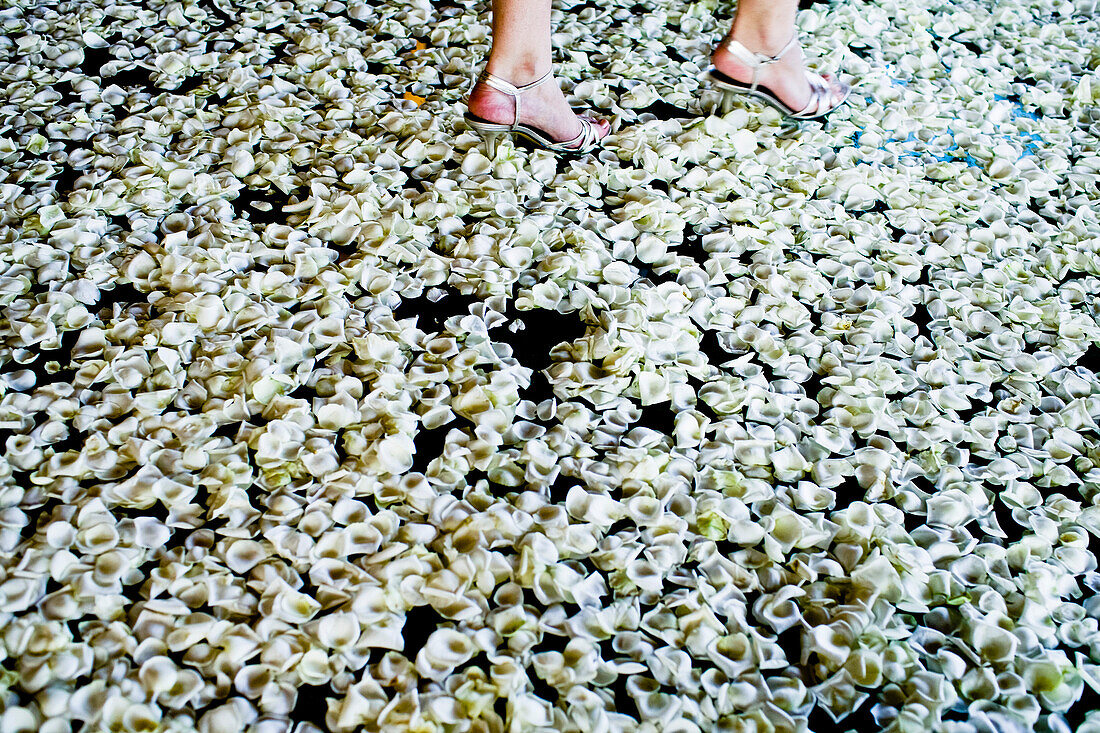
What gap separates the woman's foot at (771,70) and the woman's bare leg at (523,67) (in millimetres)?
398

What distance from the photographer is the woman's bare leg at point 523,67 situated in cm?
152

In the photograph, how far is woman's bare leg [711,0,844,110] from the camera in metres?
1.74

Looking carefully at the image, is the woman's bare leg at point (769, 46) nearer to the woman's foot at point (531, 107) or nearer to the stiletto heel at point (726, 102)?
the stiletto heel at point (726, 102)

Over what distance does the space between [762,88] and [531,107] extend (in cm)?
54

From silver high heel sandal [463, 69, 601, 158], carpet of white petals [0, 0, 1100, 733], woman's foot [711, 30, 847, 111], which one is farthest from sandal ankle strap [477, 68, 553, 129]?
woman's foot [711, 30, 847, 111]

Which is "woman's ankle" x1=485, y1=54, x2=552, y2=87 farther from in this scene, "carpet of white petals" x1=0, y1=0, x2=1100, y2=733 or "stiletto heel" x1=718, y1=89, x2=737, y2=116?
"stiletto heel" x1=718, y1=89, x2=737, y2=116

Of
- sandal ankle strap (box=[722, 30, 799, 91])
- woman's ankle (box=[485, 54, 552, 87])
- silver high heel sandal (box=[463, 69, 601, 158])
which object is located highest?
sandal ankle strap (box=[722, 30, 799, 91])

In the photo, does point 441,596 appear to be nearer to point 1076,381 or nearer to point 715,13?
point 1076,381

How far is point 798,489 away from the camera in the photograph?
114 centimetres

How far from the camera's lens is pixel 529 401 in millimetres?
1241

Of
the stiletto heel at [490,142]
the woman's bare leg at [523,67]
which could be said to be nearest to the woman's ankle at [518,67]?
the woman's bare leg at [523,67]

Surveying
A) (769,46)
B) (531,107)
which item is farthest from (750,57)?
(531,107)

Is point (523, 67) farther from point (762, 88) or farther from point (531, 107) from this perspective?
point (762, 88)

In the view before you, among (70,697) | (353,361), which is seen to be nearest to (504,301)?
(353,361)
